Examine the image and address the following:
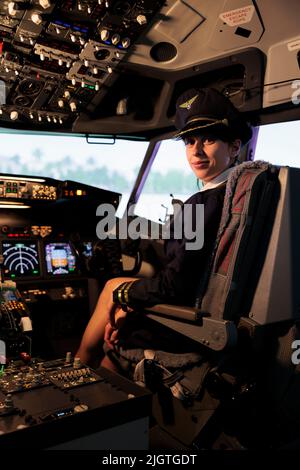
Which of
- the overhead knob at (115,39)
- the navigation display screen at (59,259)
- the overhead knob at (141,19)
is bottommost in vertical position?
the navigation display screen at (59,259)

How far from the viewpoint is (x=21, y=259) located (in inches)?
90.4

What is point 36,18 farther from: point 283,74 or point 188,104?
point 283,74

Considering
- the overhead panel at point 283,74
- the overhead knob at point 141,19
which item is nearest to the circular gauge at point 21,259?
the overhead knob at point 141,19

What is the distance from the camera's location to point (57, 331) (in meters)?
2.42

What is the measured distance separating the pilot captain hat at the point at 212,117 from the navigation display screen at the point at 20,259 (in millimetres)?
1238

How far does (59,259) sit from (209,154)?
1.28 meters

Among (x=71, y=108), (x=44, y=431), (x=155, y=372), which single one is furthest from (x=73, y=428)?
(x=71, y=108)

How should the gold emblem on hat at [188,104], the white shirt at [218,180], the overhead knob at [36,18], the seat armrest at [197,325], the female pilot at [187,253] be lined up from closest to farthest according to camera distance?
the seat armrest at [197,325] < the female pilot at [187,253] < the white shirt at [218,180] < the gold emblem on hat at [188,104] < the overhead knob at [36,18]

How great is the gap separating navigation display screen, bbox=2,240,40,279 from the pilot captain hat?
4.06 ft

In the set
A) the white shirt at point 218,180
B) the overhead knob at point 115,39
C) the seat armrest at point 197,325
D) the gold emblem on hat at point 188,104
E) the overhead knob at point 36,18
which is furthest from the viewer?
the overhead knob at point 115,39

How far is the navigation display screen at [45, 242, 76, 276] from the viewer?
7.87 feet

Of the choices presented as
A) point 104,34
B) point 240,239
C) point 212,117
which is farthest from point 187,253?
point 104,34

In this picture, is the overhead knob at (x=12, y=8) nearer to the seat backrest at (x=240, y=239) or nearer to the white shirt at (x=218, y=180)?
the white shirt at (x=218, y=180)

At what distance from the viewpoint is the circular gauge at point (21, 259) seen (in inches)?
88.7
